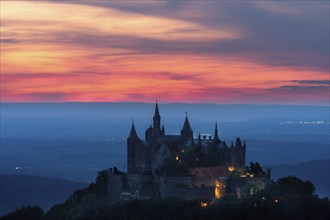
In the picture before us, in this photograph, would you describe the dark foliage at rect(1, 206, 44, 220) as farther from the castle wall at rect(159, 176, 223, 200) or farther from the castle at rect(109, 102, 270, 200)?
the castle wall at rect(159, 176, 223, 200)

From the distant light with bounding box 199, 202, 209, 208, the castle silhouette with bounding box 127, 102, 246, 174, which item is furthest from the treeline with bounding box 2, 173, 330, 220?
the castle silhouette with bounding box 127, 102, 246, 174

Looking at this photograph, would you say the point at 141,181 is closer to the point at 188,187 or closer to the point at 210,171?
the point at 188,187

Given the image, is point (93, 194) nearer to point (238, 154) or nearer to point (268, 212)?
point (238, 154)

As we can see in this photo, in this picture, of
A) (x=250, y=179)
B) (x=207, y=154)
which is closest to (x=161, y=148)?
(x=207, y=154)

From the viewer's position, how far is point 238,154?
9369cm

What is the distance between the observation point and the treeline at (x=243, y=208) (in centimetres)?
8169

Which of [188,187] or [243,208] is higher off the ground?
[188,187]

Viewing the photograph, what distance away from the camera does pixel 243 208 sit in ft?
269

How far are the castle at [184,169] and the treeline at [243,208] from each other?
79.6 inches

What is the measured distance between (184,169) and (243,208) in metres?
11.3

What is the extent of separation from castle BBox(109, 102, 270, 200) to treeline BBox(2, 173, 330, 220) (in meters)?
2.02

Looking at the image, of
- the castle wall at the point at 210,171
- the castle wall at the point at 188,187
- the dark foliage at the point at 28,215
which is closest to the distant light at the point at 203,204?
the castle wall at the point at 188,187

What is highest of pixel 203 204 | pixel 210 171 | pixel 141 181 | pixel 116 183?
pixel 210 171

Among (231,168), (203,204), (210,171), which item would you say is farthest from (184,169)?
(203,204)
